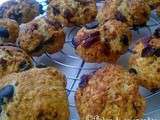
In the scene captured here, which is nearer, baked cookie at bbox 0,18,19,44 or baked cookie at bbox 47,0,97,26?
baked cookie at bbox 0,18,19,44

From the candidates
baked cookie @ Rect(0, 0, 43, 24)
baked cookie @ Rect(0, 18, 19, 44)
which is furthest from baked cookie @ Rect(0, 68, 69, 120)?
baked cookie @ Rect(0, 0, 43, 24)

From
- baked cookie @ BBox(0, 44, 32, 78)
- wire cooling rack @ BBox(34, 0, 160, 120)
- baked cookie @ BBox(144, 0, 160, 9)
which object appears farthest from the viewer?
baked cookie @ BBox(144, 0, 160, 9)

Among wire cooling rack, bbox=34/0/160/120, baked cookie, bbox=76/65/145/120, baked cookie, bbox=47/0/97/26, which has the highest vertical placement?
baked cookie, bbox=47/0/97/26

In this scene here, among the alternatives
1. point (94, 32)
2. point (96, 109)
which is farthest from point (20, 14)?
point (96, 109)

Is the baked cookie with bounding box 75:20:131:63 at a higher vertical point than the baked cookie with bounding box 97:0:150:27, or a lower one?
lower

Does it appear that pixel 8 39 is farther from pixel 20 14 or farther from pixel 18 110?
pixel 18 110

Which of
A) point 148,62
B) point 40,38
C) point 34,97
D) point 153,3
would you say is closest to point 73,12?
point 40,38

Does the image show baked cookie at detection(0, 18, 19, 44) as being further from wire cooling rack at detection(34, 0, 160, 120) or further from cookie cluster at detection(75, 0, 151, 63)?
cookie cluster at detection(75, 0, 151, 63)
